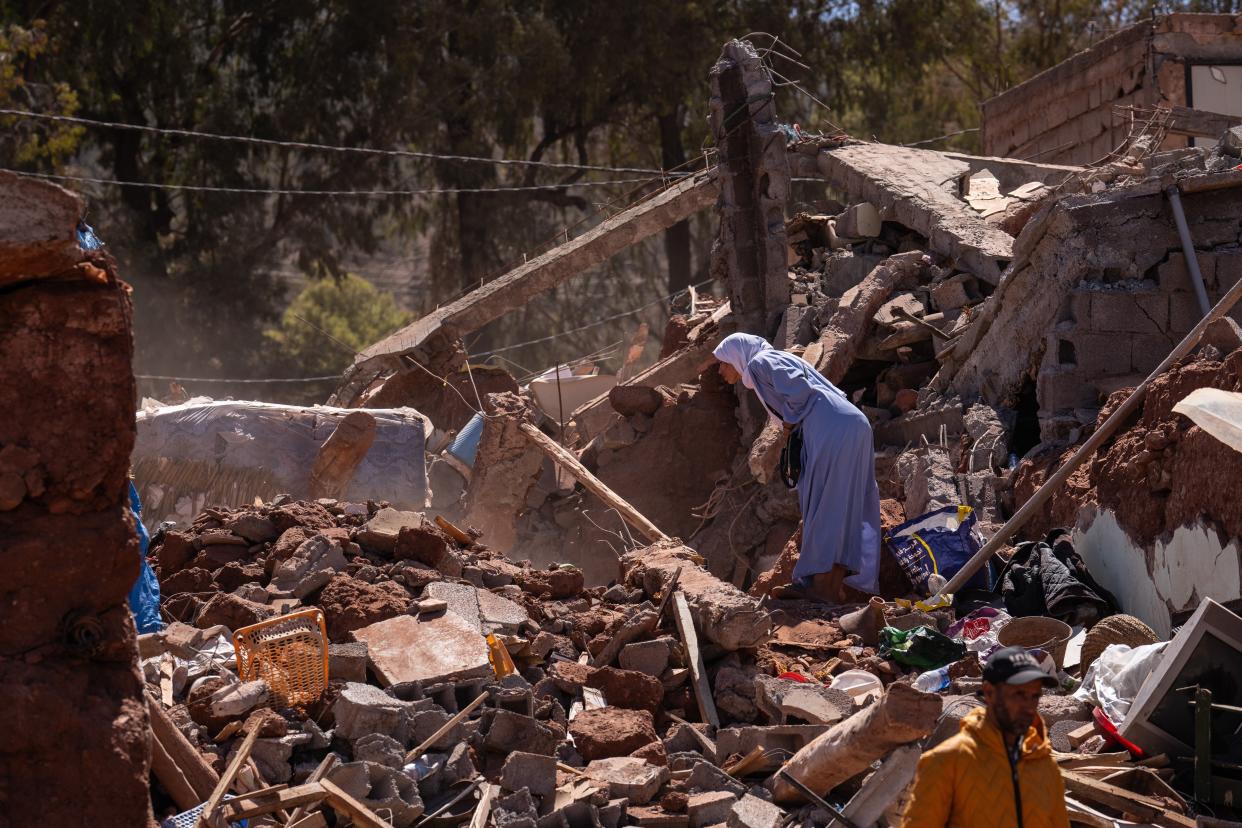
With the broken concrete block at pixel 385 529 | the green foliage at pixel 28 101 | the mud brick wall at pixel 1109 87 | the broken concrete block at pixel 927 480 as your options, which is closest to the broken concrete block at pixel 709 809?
the broken concrete block at pixel 385 529

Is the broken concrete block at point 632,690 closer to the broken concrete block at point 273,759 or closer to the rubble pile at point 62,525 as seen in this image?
the broken concrete block at point 273,759

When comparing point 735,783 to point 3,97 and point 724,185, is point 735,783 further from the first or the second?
point 3,97

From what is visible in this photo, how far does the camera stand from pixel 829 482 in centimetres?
830

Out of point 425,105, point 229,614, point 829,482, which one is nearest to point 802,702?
point 229,614

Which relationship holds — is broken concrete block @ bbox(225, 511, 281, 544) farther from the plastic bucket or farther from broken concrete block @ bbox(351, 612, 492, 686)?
the plastic bucket

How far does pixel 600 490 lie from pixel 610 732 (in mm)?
4339

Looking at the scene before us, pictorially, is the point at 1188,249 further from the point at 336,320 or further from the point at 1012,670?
the point at 336,320

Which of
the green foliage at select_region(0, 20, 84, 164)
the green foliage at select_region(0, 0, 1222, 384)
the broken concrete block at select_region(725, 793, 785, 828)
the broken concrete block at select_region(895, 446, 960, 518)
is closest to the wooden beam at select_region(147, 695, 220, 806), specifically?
the broken concrete block at select_region(725, 793, 785, 828)

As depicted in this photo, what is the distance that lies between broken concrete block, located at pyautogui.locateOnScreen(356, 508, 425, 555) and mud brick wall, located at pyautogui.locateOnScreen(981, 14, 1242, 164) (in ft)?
33.5

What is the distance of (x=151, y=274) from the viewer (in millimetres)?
25203

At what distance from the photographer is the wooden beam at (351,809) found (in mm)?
4770

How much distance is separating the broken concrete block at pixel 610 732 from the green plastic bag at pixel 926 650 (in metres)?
1.36

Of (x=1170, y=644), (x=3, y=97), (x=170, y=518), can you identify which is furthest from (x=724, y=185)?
(x=3, y=97)

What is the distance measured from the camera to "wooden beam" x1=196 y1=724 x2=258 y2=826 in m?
4.49
